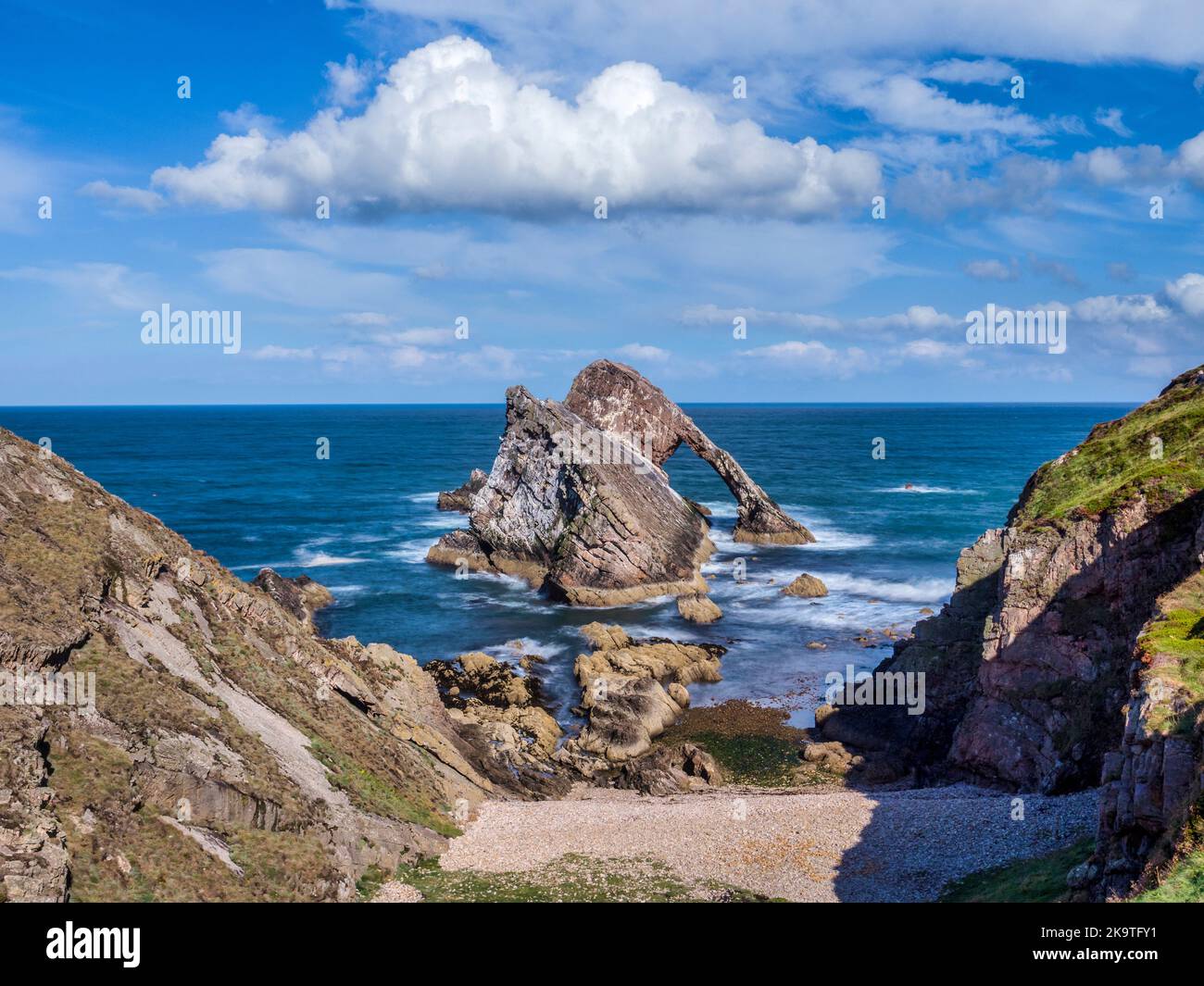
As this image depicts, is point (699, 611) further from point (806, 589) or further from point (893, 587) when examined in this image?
point (893, 587)

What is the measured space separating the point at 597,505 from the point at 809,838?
3974cm

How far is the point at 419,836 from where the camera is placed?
80.8ft

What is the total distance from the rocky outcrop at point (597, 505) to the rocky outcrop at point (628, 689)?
33.5 feet

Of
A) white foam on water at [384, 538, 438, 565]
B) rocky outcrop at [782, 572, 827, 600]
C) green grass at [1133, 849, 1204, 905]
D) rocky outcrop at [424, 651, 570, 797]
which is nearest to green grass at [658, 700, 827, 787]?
rocky outcrop at [424, 651, 570, 797]

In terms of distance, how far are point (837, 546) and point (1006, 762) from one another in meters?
50.8

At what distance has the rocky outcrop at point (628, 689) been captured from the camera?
121 feet

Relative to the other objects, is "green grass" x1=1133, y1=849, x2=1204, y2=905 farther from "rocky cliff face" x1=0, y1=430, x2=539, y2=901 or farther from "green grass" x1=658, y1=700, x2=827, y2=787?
"green grass" x1=658, y1=700, x2=827, y2=787

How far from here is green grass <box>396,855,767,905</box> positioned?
68.2ft

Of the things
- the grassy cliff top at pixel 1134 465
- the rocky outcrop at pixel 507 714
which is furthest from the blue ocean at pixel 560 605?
the grassy cliff top at pixel 1134 465

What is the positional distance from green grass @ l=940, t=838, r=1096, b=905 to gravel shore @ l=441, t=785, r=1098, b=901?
2.04 ft
